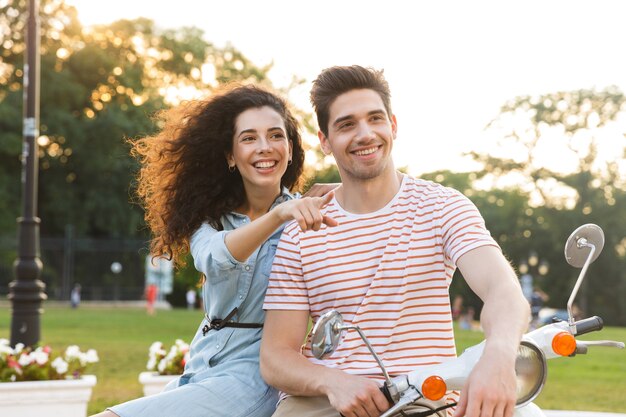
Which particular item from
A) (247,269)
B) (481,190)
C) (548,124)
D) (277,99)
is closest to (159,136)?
(277,99)

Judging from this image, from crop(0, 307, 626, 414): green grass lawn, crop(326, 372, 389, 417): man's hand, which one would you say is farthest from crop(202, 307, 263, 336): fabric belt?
crop(0, 307, 626, 414): green grass lawn

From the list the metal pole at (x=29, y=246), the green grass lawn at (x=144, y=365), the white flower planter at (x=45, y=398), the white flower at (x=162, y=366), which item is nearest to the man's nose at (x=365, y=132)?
the white flower at (x=162, y=366)

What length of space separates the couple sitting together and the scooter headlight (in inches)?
1.8

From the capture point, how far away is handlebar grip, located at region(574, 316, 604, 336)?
107 inches

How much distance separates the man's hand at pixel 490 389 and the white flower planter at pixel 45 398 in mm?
5177

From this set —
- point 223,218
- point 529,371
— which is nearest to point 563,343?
point 529,371

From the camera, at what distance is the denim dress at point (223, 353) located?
337 centimetres

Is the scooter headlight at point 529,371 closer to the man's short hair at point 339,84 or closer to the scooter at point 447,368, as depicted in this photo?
the scooter at point 447,368

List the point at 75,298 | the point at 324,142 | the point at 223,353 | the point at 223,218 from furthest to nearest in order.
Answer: the point at 75,298 → the point at 223,218 → the point at 223,353 → the point at 324,142

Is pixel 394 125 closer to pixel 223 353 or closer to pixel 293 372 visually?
pixel 293 372

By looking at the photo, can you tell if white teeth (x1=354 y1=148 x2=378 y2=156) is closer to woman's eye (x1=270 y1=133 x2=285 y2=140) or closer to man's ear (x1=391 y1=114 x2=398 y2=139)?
man's ear (x1=391 y1=114 x2=398 y2=139)

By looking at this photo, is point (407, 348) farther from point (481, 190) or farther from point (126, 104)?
point (481, 190)

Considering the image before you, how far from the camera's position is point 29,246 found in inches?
412

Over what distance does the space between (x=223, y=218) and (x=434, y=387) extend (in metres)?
1.73
